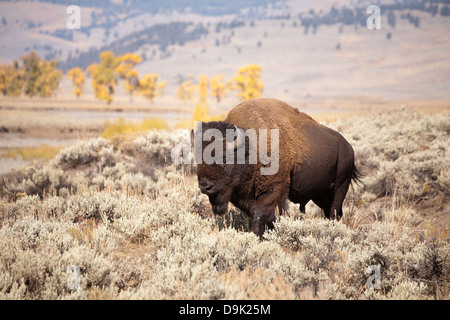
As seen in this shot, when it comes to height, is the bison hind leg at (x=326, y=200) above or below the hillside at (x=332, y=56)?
below

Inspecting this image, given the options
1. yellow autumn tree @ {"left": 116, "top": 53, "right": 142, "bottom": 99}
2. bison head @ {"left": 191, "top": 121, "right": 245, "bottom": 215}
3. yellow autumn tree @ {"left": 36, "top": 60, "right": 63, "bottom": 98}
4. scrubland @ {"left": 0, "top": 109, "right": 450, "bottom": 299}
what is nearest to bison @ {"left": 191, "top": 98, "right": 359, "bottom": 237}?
bison head @ {"left": 191, "top": 121, "right": 245, "bottom": 215}

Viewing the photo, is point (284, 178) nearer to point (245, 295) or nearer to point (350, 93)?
point (245, 295)

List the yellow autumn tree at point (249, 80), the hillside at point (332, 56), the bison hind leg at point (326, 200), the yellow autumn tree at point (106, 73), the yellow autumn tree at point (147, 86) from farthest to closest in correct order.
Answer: the hillside at point (332, 56) → the yellow autumn tree at point (147, 86) → the yellow autumn tree at point (106, 73) → the yellow autumn tree at point (249, 80) → the bison hind leg at point (326, 200)

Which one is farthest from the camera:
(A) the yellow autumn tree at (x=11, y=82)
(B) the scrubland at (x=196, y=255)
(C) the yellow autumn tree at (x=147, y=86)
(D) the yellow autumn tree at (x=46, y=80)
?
(D) the yellow autumn tree at (x=46, y=80)

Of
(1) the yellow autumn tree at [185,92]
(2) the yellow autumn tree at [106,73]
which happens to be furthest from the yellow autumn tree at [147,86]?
(1) the yellow autumn tree at [185,92]

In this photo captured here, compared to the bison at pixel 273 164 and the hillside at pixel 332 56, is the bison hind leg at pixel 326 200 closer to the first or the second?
the bison at pixel 273 164

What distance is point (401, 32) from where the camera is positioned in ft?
501

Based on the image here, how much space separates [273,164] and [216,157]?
84 centimetres

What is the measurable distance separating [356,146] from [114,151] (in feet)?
22.1

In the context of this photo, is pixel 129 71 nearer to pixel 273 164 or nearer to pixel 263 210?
pixel 273 164

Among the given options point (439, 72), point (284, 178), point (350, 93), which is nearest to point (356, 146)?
point (284, 178)

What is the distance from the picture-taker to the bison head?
4520 millimetres

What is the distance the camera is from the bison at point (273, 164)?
15.1ft

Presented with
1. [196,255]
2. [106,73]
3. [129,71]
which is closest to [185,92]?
[129,71]
